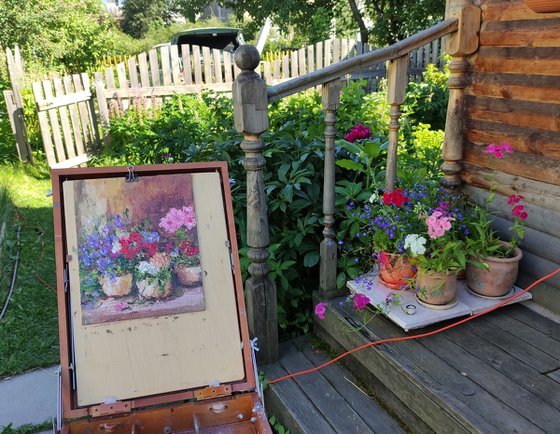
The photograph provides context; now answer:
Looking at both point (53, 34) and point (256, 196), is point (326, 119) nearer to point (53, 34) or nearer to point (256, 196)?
point (256, 196)

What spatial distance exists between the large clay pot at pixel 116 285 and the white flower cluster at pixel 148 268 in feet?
0.16

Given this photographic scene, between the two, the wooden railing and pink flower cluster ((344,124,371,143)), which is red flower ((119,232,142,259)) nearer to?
the wooden railing

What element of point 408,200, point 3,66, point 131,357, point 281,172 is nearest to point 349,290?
point 408,200

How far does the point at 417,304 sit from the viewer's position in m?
2.26

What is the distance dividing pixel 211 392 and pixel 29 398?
1.32 meters

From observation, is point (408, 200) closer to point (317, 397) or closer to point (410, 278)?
point (410, 278)

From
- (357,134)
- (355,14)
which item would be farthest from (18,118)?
(355,14)

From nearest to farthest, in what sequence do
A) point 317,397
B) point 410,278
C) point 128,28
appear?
point 317,397 < point 410,278 < point 128,28

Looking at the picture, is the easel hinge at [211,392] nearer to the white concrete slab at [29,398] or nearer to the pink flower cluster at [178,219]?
the pink flower cluster at [178,219]

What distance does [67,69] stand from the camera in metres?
11.4

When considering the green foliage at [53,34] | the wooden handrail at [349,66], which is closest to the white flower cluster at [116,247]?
the wooden handrail at [349,66]

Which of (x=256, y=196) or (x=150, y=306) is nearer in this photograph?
(x=150, y=306)

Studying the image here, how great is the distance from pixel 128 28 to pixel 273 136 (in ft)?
82.5

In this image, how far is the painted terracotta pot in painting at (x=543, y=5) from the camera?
198 centimetres
